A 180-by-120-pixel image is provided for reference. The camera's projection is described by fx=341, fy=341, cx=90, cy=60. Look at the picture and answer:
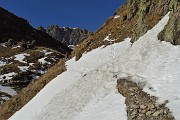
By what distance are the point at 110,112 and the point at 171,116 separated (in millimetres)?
5659

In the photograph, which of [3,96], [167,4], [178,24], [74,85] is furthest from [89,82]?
[3,96]

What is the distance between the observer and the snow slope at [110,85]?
70.6ft

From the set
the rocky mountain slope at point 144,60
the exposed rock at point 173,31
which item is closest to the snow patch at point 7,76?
the rocky mountain slope at point 144,60

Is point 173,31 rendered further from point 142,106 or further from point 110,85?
point 142,106

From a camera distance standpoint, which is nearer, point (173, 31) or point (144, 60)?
point (144, 60)

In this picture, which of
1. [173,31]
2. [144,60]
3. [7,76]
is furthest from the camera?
[7,76]

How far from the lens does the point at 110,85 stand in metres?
27.2

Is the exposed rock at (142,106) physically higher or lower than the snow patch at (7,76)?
lower

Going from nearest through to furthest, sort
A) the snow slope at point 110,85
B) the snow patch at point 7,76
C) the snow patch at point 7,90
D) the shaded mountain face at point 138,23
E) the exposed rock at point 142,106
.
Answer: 1. the exposed rock at point 142,106
2. the snow slope at point 110,85
3. the shaded mountain face at point 138,23
4. the snow patch at point 7,90
5. the snow patch at point 7,76

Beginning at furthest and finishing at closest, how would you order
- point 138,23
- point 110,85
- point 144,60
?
point 138,23, point 110,85, point 144,60

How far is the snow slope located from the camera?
21531 mm

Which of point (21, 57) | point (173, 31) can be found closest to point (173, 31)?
point (173, 31)

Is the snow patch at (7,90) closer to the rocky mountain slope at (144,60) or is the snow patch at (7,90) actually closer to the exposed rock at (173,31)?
the rocky mountain slope at (144,60)

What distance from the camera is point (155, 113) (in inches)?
730
